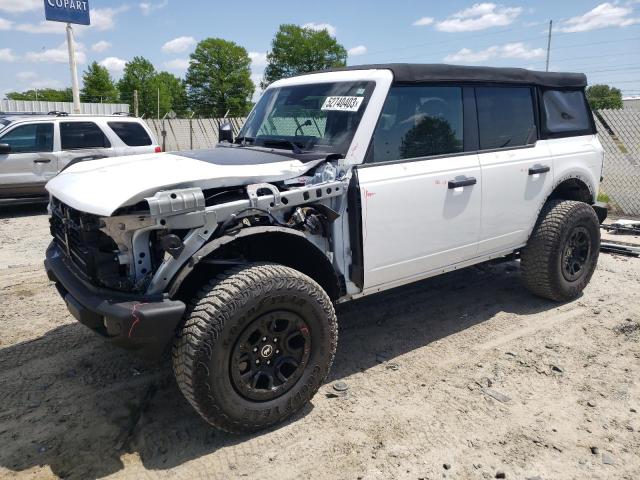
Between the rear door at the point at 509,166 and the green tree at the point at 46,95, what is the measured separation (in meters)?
86.7

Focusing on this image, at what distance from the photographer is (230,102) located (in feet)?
228

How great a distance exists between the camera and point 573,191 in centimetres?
516

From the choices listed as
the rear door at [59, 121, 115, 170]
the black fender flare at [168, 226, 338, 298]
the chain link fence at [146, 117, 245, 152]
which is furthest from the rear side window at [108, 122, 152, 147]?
the chain link fence at [146, 117, 245, 152]

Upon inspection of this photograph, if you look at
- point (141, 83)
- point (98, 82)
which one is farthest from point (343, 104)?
point (141, 83)

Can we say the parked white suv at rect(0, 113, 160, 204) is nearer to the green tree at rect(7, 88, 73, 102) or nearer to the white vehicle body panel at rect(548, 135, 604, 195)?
the white vehicle body panel at rect(548, 135, 604, 195)

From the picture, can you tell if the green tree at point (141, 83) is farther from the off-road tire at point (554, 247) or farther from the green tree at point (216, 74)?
the off-road tire at point (554, 247)

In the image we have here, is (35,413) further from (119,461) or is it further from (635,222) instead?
(635,222)

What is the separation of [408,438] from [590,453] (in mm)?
980

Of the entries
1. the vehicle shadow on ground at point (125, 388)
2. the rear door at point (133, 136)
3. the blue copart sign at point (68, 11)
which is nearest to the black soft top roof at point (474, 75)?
the vehicle shadow on ground at point (125, 388)

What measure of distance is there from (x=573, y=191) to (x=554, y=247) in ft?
2.67

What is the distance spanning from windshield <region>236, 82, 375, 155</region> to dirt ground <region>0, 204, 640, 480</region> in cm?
161

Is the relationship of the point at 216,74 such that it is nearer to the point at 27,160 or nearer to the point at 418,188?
the point at 27,160

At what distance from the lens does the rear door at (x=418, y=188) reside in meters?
3.50

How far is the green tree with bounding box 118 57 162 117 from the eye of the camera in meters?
64.2
